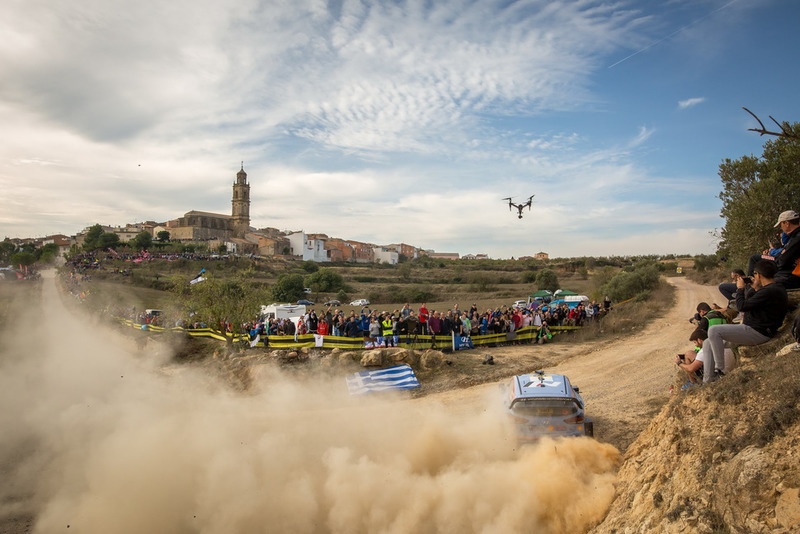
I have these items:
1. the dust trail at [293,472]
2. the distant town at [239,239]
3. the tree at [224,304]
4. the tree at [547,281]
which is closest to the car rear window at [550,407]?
the dust trail at [293,472]

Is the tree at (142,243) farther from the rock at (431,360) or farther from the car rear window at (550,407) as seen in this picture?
the car rear window at (550,407)

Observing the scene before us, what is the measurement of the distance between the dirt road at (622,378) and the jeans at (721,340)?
3.96 m

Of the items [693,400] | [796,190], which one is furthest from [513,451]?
[796,190]

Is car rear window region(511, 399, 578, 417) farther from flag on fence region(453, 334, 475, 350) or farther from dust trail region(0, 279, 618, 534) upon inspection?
flag on fence region(453, 334, 475, 350)

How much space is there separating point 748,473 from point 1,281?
193ft

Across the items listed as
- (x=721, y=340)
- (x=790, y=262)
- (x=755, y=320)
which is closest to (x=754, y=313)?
(x=755, y=320)

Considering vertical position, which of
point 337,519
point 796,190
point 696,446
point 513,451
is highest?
point 796,190

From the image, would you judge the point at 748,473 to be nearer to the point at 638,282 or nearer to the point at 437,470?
the point at 437,470

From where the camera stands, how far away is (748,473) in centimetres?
516

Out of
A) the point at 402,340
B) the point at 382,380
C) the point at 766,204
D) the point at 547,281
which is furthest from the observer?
the point at 547,281

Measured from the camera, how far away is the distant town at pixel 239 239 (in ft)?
413

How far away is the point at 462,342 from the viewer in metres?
20.8

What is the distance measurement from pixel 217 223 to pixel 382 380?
14537cm

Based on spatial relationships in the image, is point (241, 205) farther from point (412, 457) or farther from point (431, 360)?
point (412, 457)
